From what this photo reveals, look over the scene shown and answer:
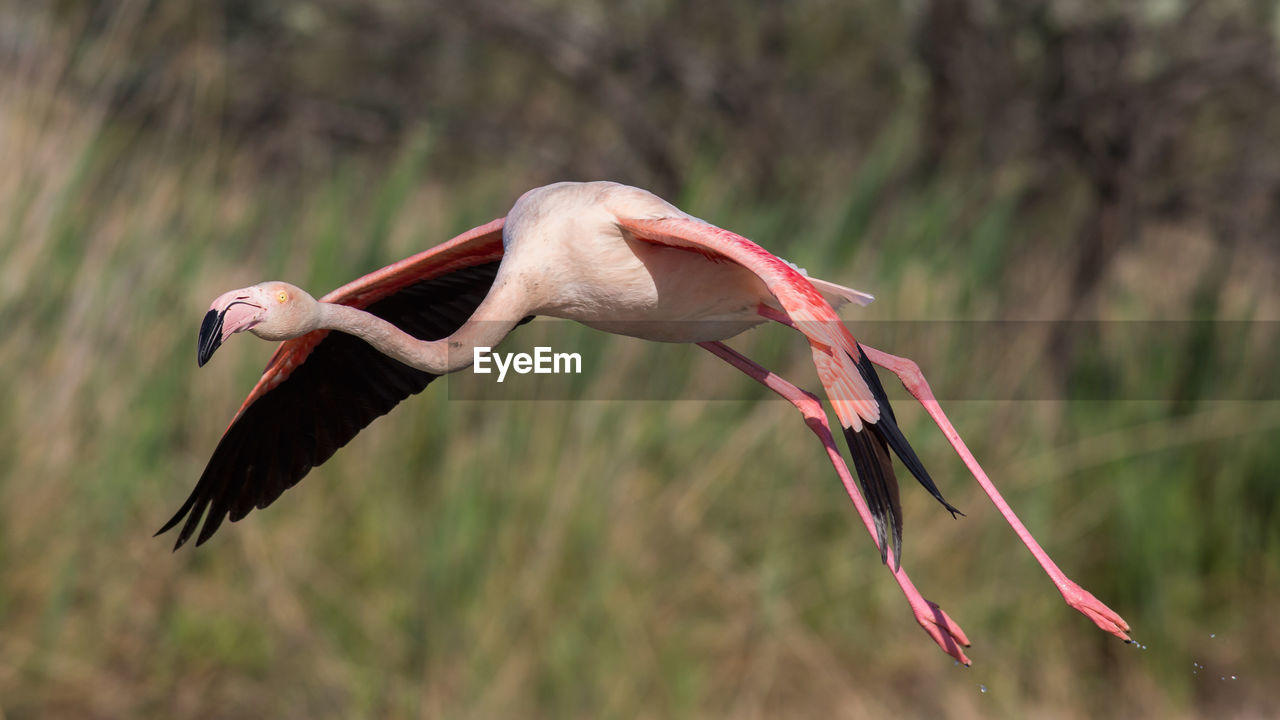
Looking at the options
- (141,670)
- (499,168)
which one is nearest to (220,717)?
(141,670)

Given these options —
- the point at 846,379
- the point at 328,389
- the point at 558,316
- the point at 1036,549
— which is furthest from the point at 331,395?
the point at 1036,549

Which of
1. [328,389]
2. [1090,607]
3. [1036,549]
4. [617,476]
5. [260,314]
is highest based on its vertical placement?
[260,314]

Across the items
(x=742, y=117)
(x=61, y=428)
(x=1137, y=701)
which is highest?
(x=742, y=117)

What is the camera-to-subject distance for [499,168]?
10.3 meters

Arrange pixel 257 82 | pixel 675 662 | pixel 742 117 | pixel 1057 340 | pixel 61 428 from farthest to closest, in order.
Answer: pixel 257 82
pixel 742 117
pixel 1057 340
pixel 675 662
pixel 61 428

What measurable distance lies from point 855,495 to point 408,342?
2.33 ft

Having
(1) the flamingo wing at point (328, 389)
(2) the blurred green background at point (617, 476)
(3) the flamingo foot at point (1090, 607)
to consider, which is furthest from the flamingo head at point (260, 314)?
(2) the blurred green background at point (617, 476)

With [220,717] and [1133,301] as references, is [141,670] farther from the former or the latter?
[1133,301]

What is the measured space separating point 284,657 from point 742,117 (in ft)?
18.5

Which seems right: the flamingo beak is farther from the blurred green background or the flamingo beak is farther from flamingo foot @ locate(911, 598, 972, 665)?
the blurred green background

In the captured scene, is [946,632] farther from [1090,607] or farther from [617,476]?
[617,476]

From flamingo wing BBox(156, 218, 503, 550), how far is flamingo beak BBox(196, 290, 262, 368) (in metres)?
0.62

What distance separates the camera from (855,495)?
1760 mm

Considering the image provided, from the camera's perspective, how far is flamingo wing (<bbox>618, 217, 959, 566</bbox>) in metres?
1.32
